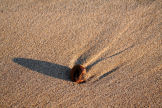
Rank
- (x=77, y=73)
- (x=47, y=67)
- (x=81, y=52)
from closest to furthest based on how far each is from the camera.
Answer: (x=77, y=73) < (x=47, y=67) < (x=81, y=52)

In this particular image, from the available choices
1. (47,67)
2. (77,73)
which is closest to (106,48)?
(77,73)

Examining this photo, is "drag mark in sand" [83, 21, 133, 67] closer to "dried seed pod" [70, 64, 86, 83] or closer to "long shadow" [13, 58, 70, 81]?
"dried seed pod" [70, 64, 86, 83]

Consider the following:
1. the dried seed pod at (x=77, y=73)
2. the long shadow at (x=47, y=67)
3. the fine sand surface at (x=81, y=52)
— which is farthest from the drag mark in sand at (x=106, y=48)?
the long shadow at (x=47, y=67)

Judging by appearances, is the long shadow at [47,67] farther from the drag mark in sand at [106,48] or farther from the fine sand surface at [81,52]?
the drag mark in sand at [106,48]

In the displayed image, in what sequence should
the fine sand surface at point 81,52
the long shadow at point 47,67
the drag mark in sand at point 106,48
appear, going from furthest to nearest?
1. the drag mark in sand at point 106,48
2. the long shadow at point 47,67
3. the fine sand surface at point 81,52

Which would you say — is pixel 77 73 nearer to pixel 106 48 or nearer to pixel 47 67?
pixel 47 67

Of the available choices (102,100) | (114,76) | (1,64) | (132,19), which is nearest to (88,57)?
(114,76)
